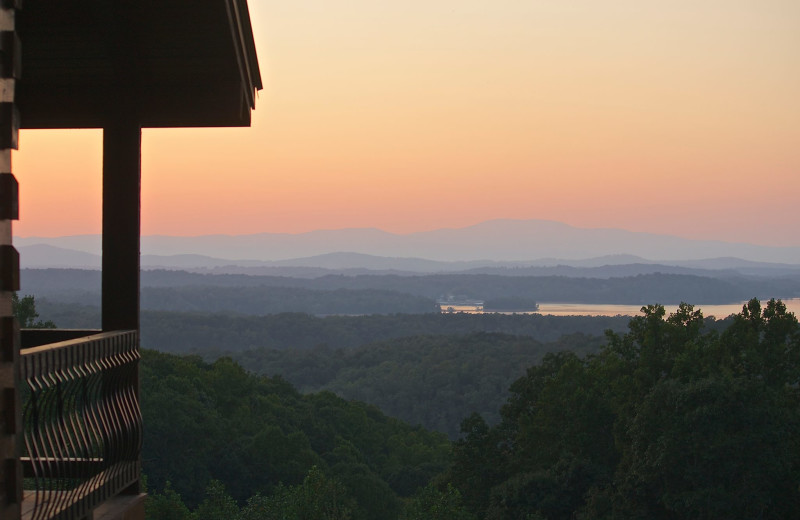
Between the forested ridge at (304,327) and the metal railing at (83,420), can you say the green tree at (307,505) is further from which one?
the forested ridge at (304,327)

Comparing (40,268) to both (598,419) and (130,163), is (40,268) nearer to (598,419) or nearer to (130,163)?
(598,419)

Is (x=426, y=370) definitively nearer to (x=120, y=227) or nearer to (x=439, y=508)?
(x=439, y=508)

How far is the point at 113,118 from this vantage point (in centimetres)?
515

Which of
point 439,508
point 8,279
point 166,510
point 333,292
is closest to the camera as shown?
point 8,279

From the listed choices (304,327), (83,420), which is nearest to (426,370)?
(304,327)

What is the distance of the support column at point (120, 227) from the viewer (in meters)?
5.06

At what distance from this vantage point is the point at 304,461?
139ft

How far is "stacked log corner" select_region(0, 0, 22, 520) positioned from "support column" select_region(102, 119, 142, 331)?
2.13 metres

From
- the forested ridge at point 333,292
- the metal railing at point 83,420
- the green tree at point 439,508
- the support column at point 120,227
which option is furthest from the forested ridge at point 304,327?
the metal railing at point 83,420

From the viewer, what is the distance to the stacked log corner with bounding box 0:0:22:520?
2.81 metres

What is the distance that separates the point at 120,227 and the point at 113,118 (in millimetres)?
685

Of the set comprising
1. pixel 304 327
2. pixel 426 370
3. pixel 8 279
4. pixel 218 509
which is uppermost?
pixel 8 279

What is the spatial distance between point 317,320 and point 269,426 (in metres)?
92.4

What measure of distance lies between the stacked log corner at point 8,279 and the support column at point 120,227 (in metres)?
2.13
